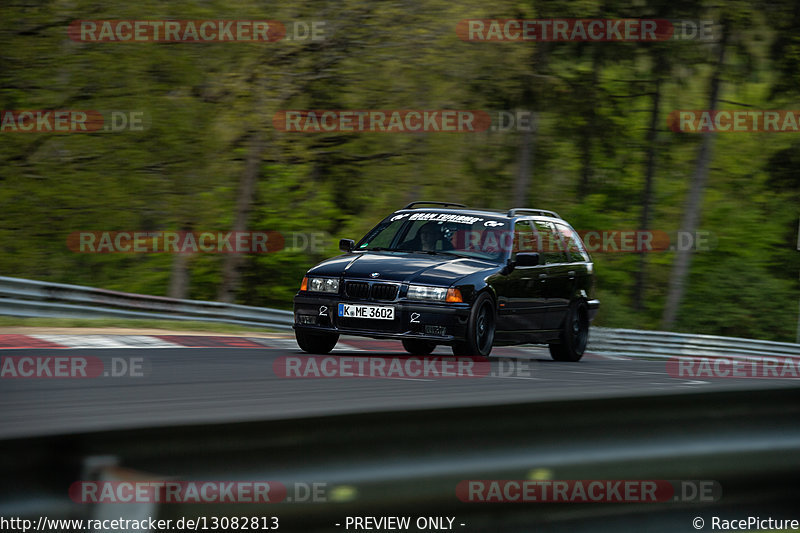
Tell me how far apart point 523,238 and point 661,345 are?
31.0ft

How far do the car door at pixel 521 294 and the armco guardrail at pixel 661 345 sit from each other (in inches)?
290

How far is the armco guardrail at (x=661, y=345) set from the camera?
19.8 meters

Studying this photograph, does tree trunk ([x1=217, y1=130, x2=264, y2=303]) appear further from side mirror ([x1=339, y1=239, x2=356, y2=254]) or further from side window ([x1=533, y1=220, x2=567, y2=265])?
side mirror ([x1=339, y1=239, x2=356, y2=254])

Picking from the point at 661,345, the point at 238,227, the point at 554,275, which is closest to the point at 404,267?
the point at 554,275

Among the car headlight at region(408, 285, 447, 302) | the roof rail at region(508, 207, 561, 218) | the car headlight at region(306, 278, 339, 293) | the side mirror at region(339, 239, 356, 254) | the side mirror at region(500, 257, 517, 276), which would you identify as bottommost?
the car headlight at region(408, 285, 447, 302)

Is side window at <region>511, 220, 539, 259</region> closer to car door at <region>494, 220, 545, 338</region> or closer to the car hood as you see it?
car door at <region>494, 220, 545, 338</region>

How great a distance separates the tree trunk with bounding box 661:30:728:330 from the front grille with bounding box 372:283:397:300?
2265cm

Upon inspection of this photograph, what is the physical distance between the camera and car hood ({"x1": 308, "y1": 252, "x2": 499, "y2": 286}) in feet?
34.2

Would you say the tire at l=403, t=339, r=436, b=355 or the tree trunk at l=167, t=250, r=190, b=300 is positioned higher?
the tree trunk at l=167, t=250, r=190, b=300

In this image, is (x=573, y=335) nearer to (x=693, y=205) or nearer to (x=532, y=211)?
(x=532, y=211)

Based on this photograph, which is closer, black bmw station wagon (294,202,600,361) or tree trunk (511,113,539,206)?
black bmw station wagon (294,202,600,361)

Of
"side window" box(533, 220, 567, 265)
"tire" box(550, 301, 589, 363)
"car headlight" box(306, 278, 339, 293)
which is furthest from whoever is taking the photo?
"tire" box(550, 301, 589, 363)

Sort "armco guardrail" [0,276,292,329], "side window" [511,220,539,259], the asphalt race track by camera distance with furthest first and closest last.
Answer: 1. "armco guardrail" [0,276,292,329]
2. "side window" [511,220,539,259]
3. the asphalt race track

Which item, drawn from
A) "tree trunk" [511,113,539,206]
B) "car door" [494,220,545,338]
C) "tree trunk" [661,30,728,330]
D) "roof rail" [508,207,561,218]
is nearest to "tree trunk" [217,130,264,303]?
"tree trunk" [511,113,539,206]
